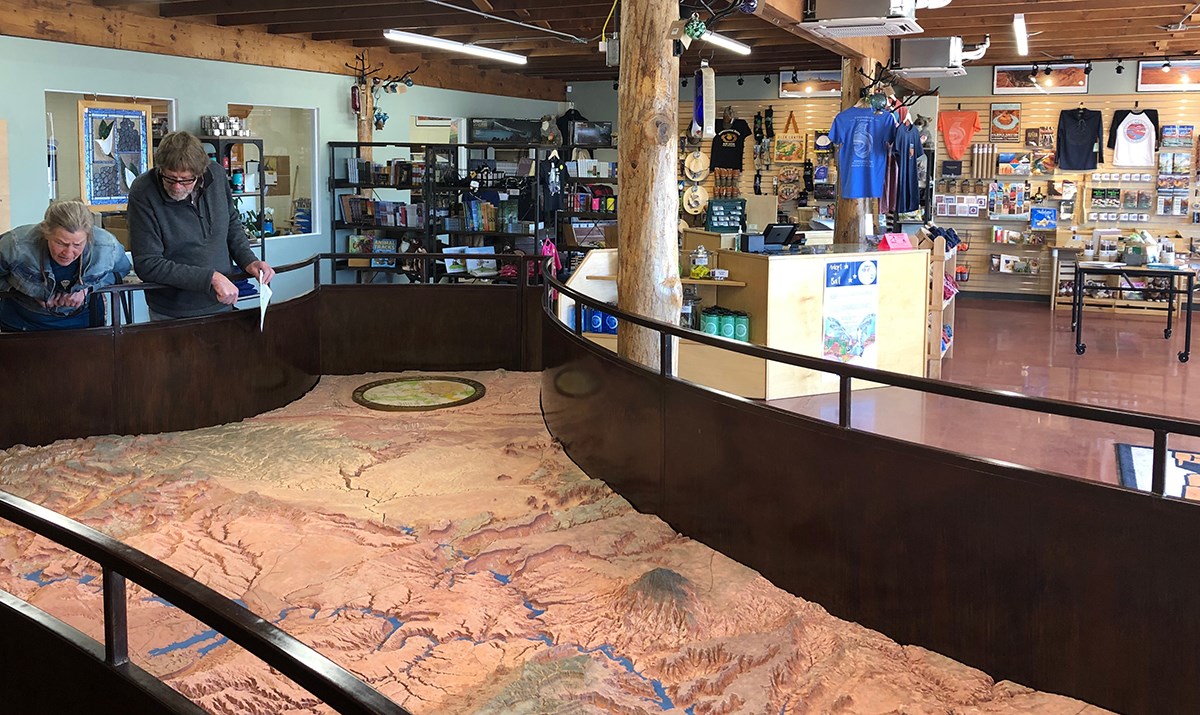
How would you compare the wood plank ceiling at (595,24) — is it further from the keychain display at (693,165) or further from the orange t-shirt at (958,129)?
the keychain display at (693,165)

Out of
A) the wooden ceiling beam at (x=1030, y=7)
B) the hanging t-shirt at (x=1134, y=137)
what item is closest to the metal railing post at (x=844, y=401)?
the wooden ceiling beam at (x=1030, y=7)

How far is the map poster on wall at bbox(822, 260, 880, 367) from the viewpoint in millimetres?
7848

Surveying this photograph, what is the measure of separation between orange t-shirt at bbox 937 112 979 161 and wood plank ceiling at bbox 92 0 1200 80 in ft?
3.18

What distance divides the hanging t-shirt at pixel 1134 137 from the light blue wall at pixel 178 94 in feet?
30.2

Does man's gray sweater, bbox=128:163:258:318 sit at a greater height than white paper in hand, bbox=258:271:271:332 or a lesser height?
greater

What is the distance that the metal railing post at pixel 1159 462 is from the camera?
3.09 meters

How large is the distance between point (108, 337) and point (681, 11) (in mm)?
3651

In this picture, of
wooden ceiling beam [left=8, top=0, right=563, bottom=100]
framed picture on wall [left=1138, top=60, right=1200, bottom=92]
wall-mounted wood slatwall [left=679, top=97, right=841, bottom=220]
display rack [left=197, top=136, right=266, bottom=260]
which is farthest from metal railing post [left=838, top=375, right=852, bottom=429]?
framed picture on wall [left=1138, top=60, right=1200, bottom=92]

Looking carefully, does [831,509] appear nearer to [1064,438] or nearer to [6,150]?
[1064,438]

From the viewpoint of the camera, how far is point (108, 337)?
5777 mm

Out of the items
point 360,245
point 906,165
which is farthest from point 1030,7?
point 360,245

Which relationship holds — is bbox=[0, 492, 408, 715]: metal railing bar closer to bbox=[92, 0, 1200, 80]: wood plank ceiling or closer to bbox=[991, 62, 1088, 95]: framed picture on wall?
bbox=[92, 0, 1200, 80]: wood plank ceiling

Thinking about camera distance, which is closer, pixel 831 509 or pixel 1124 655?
pixel 1124 655

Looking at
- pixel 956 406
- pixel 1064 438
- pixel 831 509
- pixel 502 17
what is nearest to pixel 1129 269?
pixel 956 406
